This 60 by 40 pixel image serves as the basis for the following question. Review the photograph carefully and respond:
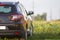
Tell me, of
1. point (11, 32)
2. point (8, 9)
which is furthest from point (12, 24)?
point (8, 9)

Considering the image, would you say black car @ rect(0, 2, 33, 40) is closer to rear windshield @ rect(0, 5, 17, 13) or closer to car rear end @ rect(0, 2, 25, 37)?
car rear end @ rect(0, 2, 25, 37)

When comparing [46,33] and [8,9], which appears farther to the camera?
[46,33]

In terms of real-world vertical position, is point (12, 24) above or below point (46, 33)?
above

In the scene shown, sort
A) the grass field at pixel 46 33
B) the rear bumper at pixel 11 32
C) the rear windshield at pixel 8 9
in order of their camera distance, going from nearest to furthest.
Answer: the rear bumper at pixel 11 32, the rear windshield at pixel 8 9, the grass field at pixel 46 33

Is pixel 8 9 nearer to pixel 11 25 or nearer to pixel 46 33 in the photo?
pixel 11 25

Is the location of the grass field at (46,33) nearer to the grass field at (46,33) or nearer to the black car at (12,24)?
the grass field at (46,33)

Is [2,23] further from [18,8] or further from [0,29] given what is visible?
[18,8]

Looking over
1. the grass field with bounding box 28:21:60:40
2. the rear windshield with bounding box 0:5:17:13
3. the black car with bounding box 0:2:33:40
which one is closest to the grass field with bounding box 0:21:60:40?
the grass field with bounding box 28:21:60:40

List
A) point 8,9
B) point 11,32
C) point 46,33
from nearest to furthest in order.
Result: 1. point 11,32
2. point 8,9
3. point 46,33

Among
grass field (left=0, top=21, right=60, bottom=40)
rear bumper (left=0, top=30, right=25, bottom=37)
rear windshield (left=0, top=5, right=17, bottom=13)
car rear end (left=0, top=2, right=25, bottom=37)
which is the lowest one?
grass field (left=0, top=21, right=60, bottom=40)

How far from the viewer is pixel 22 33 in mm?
10977

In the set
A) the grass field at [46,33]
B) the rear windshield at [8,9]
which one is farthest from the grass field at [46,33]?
the rear windshield at [8,9]

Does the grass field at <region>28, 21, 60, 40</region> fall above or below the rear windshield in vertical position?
below

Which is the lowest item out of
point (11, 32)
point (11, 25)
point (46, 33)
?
point (46, 33)
